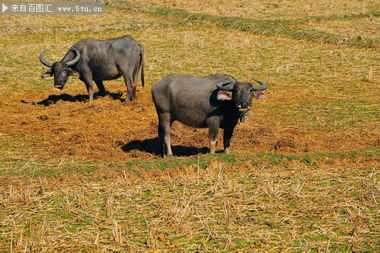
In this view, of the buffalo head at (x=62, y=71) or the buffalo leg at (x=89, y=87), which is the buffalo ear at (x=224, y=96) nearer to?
the buffalo leg at (x=89, y=87)

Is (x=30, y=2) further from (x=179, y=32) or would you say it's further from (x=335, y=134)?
(x=335, y=134)

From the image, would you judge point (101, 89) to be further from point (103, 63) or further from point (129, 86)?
point (129, 86)

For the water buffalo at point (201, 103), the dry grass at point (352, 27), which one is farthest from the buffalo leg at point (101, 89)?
the dry grass at point (352, 27)

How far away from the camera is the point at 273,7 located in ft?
104

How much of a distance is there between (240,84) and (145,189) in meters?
2.82

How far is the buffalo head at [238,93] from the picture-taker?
33.7ft

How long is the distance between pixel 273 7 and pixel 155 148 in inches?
839

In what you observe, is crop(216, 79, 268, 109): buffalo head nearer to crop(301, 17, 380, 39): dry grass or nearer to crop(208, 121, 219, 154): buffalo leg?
crop(208, 121, 219, 154): buffalo leg

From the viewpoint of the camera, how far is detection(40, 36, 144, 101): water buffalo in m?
15.9

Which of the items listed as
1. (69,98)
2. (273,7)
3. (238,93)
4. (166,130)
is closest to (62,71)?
(69,98)

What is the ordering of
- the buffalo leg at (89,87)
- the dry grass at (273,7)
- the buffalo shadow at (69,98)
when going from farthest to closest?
the dry grass at (273,7) < the buffalo shadow at (69,98) < the buffalo leg at (89,87)

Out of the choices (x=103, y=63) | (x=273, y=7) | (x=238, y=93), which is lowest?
(x=103, y=63)

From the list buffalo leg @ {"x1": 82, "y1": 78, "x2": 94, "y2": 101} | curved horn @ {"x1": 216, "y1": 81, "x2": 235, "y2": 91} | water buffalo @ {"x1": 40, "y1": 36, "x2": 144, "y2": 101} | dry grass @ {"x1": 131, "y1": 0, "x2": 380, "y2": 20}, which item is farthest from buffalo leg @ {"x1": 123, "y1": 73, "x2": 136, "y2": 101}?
dry grass @ {"x1": 131, "y1": 0, "x2": 380, "y2": 20}

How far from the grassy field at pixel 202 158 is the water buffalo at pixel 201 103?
76cm
